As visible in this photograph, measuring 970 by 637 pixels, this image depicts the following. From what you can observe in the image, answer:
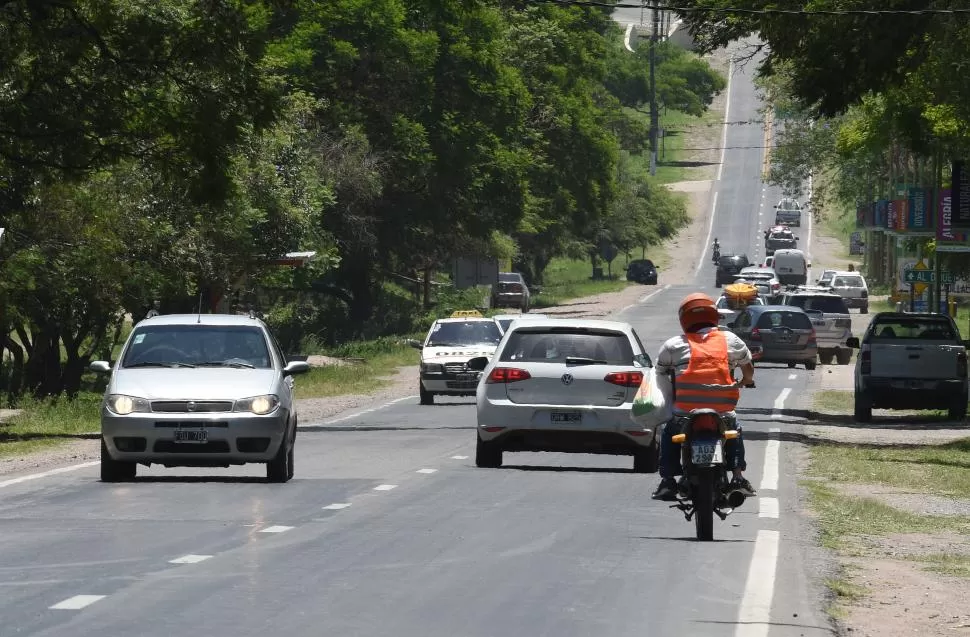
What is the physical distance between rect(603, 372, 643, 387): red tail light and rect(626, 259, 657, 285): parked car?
300ft

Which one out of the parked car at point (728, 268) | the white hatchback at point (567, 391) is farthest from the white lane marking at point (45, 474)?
the parked car at point (728, 268)

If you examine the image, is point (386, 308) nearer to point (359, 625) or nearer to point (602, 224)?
point (602, 224)

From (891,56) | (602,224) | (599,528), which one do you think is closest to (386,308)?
(602,224)

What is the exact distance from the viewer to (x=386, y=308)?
251 ft

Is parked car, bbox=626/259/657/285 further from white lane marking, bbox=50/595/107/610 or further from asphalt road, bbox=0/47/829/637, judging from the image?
white lane marking, bbox=50/595/107/610

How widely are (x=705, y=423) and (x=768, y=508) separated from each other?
4175 millimetres

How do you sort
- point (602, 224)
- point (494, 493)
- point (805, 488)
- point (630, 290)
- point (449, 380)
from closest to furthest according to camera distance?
point (494, 493), point (805, 488), point (449, 380), point (630, 290), point (602, 224)

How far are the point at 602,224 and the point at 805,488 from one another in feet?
306

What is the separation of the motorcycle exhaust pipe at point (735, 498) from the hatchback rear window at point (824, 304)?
40613 mm

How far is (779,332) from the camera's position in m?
50.2

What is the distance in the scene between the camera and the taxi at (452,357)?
3669 centimetres

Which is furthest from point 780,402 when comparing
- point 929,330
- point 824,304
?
point 824,304

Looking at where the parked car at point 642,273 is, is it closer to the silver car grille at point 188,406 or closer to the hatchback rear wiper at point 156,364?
the hatchback rear wiper at point 156,364

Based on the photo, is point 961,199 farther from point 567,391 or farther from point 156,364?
point 156,364
